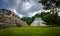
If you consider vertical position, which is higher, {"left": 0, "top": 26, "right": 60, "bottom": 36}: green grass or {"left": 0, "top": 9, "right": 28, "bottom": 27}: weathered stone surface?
{"left": 0, "top": 9, "right": 28, "bottom": 27}: weathered stone surface

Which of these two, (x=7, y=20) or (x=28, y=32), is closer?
(x=28, y=32)

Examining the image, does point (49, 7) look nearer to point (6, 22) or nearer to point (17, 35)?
point (6, 22)

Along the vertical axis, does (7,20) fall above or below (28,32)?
above

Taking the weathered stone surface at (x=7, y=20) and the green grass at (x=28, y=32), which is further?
the weathered stone surface at (x=7, y=20)

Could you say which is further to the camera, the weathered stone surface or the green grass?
the weathered stone surface

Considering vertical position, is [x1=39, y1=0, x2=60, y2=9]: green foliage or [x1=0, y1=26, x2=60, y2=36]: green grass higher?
[x1=39, y1=0, x2=60, y2=9]: green foliage

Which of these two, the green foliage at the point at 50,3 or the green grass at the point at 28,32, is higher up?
the green foliage at the point at 50,3

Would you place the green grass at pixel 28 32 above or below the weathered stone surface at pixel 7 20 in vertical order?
below

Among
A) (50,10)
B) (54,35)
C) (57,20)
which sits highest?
(50,10)

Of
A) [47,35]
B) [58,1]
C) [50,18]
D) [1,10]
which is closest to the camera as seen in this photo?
[47,35]

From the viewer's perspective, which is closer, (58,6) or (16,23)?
(58,6)

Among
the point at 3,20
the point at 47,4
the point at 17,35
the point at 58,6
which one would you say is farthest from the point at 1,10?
the point at 17,35

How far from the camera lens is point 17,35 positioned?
56.5ft

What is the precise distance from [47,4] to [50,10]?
1.07m
